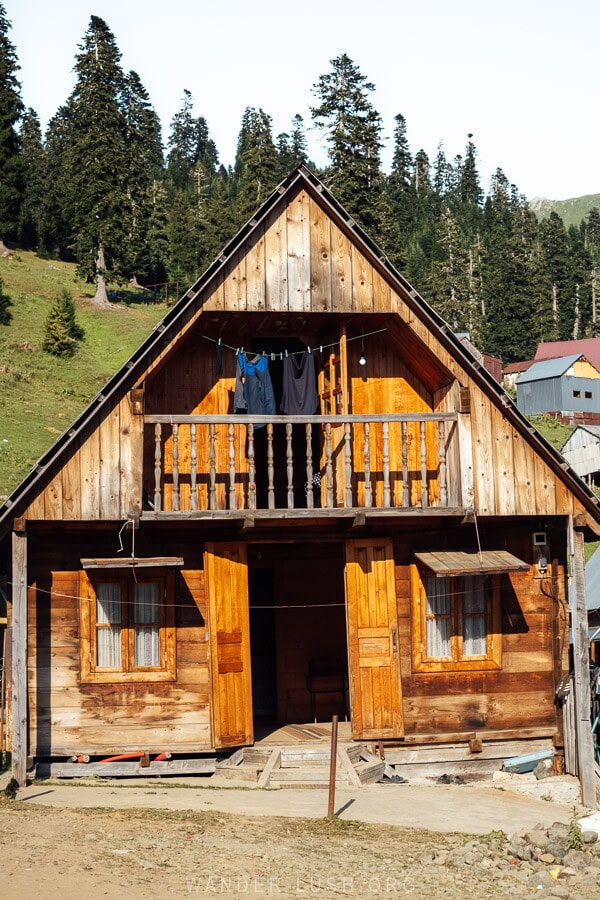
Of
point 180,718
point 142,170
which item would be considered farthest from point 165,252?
point 180,718

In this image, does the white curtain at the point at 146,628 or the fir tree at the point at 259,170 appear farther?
the fir tree at the point at 259,170

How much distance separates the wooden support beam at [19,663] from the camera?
16.2 meters

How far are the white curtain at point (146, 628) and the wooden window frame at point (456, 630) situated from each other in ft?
13.5

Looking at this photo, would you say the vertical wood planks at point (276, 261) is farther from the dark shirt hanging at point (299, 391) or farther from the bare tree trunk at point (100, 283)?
the bare tree trunk at point (100, 283)

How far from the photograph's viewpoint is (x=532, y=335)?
354 ft

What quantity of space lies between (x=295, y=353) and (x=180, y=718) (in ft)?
20.0

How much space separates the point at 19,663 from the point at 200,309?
5.92 meters

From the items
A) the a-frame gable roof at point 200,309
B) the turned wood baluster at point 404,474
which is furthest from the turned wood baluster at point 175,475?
the turned wood baluster at point 404,474

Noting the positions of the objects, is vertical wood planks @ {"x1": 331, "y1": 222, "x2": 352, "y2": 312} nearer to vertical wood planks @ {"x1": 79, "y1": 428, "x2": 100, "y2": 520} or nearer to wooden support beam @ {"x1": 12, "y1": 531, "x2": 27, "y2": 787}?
vertical wood planks @ {"x1": 79, "y1": 428, "x2": 100, "y2": 520}

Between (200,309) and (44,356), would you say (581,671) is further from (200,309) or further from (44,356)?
(44,356)

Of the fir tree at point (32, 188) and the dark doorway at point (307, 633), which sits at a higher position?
the fir tree at point (32, 188)

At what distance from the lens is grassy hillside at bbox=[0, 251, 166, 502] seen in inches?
1770

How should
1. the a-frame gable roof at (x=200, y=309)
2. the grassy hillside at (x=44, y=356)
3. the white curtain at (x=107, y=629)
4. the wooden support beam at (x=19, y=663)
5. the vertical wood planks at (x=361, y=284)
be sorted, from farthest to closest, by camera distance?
1. the grassy hillside at (x=44, y=356)
2. the vertical wood planks at (x=361, y=284)
3. the white curtain at (x=107, y=629)
4. the a-frame gable roof at (x=200, y=309)
5. the wooden support beam at (x=19, y=663)

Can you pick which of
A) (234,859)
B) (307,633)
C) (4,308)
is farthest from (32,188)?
(234,859)
